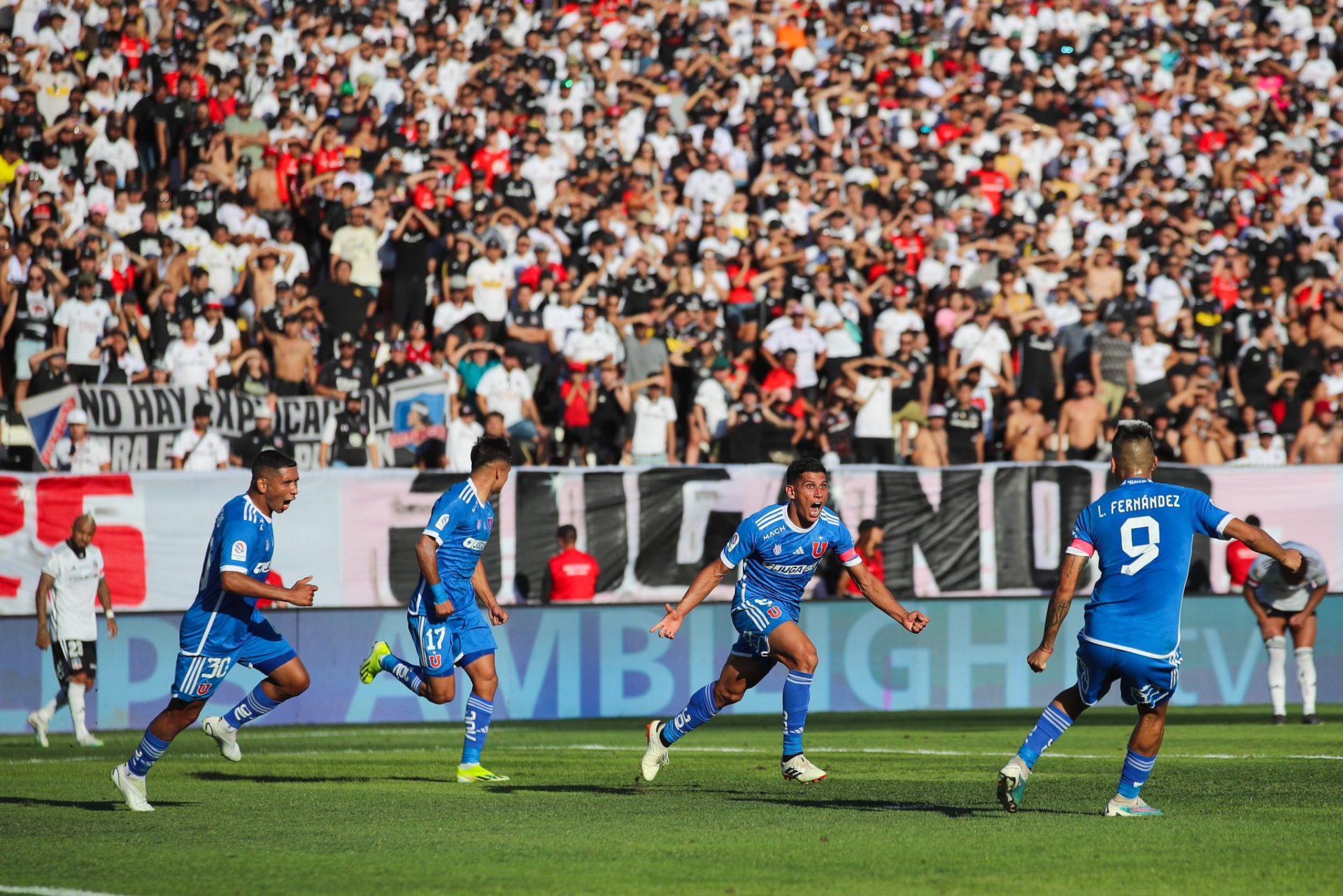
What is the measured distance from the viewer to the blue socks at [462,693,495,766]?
12.2 m

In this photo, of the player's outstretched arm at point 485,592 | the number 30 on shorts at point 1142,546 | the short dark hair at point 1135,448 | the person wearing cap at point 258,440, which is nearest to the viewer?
Answer: the number 30 on shorts at point 1142,546

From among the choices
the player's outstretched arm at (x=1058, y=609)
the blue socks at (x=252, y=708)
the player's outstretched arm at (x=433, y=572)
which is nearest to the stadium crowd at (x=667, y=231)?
the blue socks at (x=252, y=708)

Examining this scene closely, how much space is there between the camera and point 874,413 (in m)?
23.4

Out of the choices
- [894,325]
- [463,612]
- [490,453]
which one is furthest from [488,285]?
[463,612]

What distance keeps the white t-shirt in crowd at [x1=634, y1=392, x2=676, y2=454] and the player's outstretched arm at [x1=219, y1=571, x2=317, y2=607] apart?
12086 millimetres

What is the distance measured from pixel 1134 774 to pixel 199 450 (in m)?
14.1

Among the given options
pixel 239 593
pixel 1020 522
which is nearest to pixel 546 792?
pixel 239 593

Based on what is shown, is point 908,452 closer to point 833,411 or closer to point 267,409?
point 833,411

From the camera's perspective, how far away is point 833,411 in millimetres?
23359

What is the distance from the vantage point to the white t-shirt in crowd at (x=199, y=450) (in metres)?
21.0

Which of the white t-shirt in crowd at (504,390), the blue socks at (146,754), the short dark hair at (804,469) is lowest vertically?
the blue socks at (146,754)

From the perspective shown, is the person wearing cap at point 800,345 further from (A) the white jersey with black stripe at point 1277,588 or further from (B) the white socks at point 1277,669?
(B) the white socks at point 1277,669

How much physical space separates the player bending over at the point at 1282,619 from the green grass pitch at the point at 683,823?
244 centimetres

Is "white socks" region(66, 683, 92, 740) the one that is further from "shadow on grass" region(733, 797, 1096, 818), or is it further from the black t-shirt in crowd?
the black t-shirt in crowd
